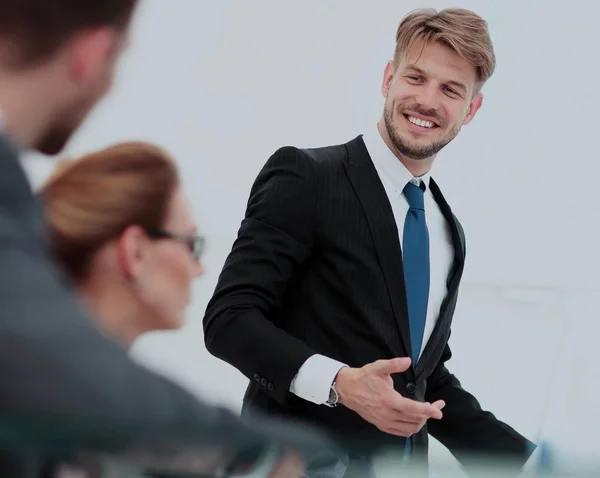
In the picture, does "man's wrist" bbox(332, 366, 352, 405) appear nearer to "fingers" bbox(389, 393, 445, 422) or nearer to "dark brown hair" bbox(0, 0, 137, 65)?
"fingers" bbox(389, 393, 445, 422)

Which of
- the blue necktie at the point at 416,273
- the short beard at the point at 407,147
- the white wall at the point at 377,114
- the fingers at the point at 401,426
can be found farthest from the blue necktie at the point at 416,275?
the white wall at the point at 377,114

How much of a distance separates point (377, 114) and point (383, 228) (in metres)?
2.91

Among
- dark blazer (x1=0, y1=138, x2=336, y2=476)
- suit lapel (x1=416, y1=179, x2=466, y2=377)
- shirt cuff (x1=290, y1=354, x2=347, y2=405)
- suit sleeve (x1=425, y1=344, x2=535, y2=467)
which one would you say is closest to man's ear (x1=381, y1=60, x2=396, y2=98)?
suit lapel (x1=416, y1=179, x2=466, y2=377)

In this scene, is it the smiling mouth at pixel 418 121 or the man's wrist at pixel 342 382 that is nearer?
the man's wrist at pixel 342 382

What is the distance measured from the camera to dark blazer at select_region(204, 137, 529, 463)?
1.26 m

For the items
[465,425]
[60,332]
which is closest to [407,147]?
[465,425]

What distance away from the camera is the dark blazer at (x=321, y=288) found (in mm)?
1260

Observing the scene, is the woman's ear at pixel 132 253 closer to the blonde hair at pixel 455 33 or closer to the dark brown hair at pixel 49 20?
the dark brown hair at pixel 49 20

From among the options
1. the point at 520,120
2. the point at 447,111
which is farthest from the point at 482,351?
the point at 447,111

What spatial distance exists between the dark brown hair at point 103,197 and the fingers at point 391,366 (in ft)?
1.61

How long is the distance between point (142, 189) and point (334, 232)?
32.8 inches

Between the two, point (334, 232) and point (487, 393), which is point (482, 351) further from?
point (334, 232)

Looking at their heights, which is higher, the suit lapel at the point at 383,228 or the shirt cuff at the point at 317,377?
the suit lapel at the point at 383,228

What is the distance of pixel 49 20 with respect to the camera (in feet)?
1.32
